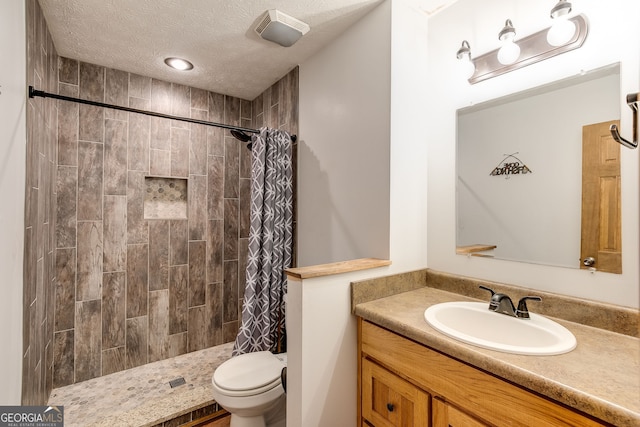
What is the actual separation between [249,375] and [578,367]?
1487mm

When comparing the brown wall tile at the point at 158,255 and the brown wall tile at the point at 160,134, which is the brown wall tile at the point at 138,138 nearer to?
the brown wall tile at the point at 160,134

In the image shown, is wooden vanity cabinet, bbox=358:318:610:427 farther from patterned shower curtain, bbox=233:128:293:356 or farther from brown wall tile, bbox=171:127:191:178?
brown wall tile, bbox=171:127:191:178

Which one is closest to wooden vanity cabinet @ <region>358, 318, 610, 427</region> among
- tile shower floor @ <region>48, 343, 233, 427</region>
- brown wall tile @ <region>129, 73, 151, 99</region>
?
tile shower floor @ <region>48, 343, 233, 427</region>

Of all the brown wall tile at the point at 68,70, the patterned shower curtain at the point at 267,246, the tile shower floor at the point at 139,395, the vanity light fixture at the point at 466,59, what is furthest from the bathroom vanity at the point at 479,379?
the brown wall tile at the point at 68,70

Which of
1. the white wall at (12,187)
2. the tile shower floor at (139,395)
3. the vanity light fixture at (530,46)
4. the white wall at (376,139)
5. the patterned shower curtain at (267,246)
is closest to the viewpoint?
the white wall at (12,187)

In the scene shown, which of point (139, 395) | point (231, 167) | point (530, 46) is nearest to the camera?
point (530, 46)

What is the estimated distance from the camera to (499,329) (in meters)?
1.17

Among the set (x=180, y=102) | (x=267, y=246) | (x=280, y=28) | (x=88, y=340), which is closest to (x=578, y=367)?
(x=267, y=246)

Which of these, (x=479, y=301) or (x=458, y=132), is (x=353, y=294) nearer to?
(x=479, y=301)

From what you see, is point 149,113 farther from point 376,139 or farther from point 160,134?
point 376,139

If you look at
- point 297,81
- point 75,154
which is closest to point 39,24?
point 75,154

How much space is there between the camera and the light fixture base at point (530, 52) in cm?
112

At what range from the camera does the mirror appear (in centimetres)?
113

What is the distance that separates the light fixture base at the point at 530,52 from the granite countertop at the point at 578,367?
1119 millimetres
